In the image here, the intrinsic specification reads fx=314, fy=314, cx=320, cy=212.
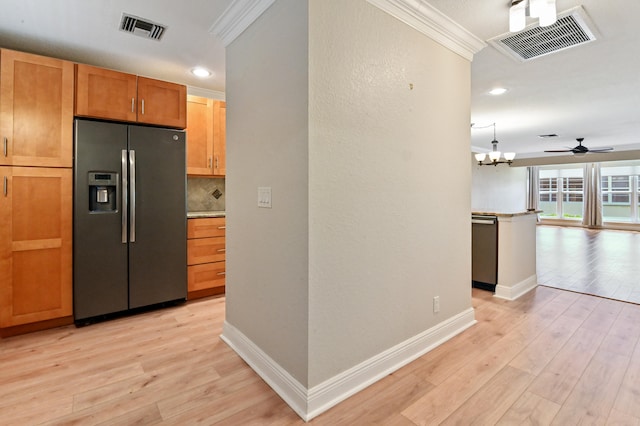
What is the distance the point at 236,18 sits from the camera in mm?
2244

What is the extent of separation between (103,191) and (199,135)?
1205mm

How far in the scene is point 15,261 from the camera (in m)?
2.58

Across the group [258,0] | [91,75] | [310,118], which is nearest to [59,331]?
[91,75]

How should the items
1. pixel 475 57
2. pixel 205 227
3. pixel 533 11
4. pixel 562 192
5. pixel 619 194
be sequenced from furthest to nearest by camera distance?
1. pixel 562 192
2. pixel 619 194
3. pixel 205 227
4. pixel 475 57
5. pixel 533 11

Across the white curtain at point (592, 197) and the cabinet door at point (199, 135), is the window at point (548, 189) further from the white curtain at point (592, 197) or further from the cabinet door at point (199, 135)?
the cabinet door at point (199, 135)

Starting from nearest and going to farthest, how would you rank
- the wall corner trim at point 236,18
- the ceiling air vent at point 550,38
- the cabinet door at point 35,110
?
the wall corner trim at point 236,18
the ceiling air vent at point 550,38
the cabinet door at point 35,110

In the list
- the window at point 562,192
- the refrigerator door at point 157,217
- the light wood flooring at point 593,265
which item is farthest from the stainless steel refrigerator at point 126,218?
the window at point 562,192

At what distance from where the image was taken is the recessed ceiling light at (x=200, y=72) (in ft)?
10.9

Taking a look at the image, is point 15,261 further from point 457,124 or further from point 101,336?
point 457,124

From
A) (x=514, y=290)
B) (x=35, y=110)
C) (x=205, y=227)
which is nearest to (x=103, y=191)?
(x=35, y=110)

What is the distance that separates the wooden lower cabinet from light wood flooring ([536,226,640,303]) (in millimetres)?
4153

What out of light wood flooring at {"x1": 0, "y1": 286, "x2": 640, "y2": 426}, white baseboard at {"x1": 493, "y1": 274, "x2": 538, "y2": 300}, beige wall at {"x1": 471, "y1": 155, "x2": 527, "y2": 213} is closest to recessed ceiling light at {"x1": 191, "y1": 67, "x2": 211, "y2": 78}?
light wood flooring at {"x1": 0, "y1": 286, "x2": 640, "y2": 426}

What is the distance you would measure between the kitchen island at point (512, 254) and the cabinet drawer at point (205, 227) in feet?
10.3

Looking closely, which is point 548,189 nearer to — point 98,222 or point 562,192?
point 562,192
